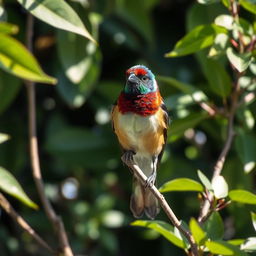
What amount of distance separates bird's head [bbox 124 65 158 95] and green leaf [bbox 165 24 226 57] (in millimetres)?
491

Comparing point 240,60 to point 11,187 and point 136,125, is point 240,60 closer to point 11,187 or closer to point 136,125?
point 136,125

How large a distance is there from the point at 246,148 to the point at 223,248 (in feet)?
4.35

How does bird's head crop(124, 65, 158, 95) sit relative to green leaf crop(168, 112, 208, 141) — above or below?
above

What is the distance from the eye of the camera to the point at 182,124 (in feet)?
12.8

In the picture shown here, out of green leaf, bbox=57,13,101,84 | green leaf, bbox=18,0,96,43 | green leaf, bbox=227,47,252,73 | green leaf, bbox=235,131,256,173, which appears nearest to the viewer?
green leaf, bbox=18,0,96,43

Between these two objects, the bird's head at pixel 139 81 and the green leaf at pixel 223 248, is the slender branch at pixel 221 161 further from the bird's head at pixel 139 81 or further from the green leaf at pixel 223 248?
the bird's head at pixel 139 81

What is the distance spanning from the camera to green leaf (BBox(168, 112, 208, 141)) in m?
3.91

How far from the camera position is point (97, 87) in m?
4.76

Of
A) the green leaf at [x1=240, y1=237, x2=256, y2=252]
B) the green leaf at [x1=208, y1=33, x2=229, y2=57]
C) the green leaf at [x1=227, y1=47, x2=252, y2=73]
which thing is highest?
the green leaf at [x1=208, y1=33, x2=229, y2=57]

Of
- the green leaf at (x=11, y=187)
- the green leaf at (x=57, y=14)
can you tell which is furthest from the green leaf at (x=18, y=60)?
the green leaf at (x=11, y=187)

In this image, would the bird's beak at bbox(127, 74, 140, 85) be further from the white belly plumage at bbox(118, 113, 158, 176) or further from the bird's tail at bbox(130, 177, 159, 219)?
the bird's tail at bbox(130, 177, 159, 219)

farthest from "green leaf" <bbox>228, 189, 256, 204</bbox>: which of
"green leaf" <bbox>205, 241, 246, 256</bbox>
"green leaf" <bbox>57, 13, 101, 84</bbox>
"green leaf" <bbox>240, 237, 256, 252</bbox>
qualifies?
"green leaf" <bbox>57, 13, 101, 84</bbox>

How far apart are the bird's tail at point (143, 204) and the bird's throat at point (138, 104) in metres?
0.47

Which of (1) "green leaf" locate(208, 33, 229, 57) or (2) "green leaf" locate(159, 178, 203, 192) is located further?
(1) "green leaf" locate(208, 33, 229, 57)
